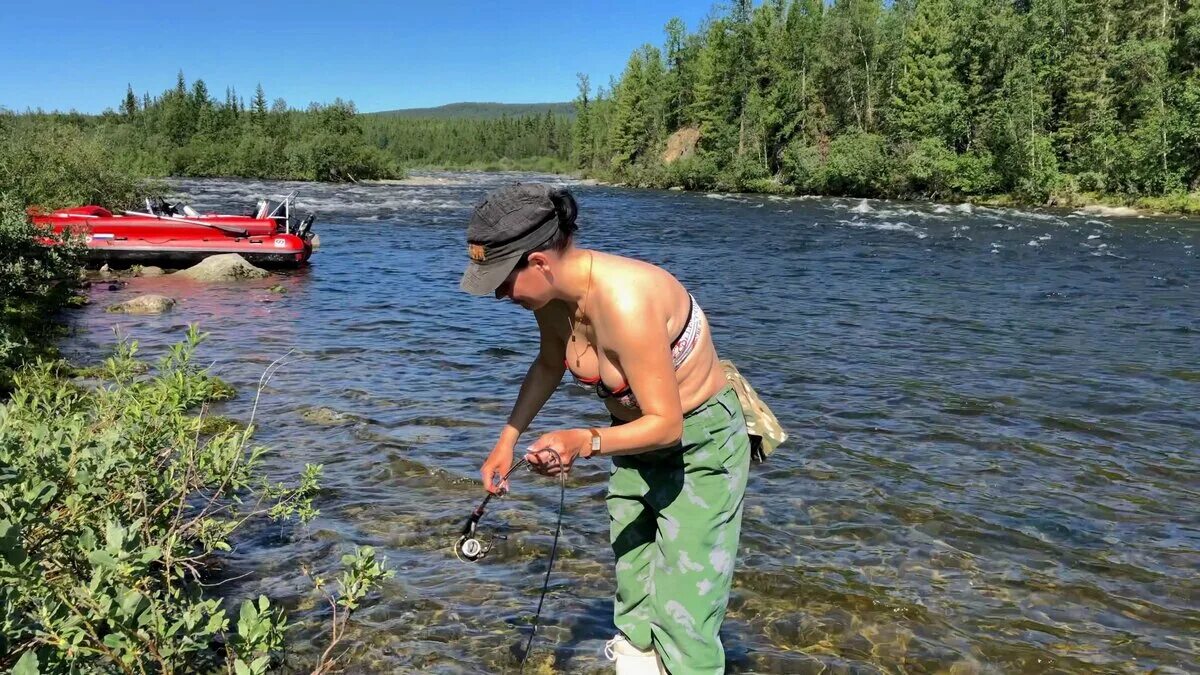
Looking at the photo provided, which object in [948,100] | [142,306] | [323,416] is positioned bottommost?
[323,416]

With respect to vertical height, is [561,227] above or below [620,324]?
above

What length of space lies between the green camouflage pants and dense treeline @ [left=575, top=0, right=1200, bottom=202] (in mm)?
44841

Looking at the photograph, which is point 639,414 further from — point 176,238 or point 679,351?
point 176,238

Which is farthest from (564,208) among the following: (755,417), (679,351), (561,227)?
(755,417)

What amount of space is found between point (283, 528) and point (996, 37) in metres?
54.8

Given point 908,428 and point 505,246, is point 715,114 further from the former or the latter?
point 505,246

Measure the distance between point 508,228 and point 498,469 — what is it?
1049mm

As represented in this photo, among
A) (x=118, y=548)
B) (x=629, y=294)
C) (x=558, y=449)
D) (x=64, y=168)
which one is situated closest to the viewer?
(x=118, y=548)

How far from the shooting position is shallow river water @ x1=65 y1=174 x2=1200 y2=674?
15.1ft

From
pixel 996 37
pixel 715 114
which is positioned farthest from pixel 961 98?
pixel 715 114

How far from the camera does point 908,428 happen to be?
8.35 meters

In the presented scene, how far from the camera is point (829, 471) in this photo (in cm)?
712

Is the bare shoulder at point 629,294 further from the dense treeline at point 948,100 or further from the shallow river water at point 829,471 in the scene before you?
the dense treeline at point 948,100

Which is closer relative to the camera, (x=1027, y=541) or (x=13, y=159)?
(x=1027, y=541)
